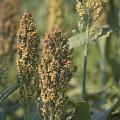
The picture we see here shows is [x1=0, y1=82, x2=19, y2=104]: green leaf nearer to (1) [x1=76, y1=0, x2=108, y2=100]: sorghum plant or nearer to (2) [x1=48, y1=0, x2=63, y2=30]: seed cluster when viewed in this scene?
(1) [x1=76, y1=0, x2=108, y2=100]: sorghum plant

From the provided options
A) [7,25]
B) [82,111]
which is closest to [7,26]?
[7,25]

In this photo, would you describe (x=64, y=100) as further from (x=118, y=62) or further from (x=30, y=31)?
(x=118, y=62)

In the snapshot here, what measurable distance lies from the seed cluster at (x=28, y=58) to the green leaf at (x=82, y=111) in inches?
9.1

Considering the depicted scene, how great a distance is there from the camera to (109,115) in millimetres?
3408

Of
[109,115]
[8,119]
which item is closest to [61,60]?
[109,115]

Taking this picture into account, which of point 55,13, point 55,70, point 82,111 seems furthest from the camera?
point 55,13

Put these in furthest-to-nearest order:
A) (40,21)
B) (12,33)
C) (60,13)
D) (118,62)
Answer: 1. (40,21)
2. (118,62)
3. (60,13)
4. (12,33)

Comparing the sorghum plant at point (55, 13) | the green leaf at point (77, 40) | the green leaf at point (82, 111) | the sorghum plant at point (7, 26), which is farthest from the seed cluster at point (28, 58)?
the sorghum plant at point (55, 13)

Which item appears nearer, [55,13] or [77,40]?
[77,40]

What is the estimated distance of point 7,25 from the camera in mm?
5371

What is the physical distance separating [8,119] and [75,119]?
10.3 feet

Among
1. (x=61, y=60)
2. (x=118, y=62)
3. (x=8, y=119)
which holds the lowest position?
(x=8, y=119)

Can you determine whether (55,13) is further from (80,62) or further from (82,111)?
(82,111)

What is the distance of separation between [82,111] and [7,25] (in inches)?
101
